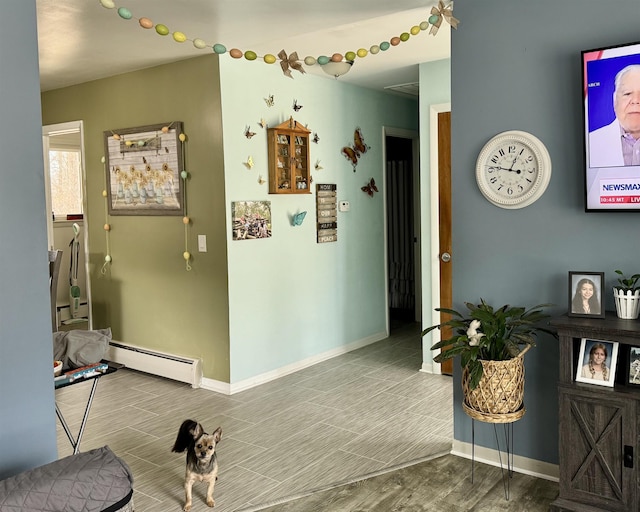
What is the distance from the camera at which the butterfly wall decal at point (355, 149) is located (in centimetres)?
554

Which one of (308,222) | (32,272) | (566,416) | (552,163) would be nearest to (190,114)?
(308,222)

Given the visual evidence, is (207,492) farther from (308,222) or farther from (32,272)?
(308,222)

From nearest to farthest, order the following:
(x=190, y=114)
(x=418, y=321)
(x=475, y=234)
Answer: (x=475, y=234) < (x=190, y=114) < (x=418, y=321)

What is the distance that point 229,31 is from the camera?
12.5 feet

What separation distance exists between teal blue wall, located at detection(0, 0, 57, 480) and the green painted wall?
2023 millimetres

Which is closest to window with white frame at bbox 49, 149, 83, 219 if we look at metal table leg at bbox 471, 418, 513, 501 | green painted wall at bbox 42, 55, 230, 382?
green painted wall at bbox 42, 55, 230, 382

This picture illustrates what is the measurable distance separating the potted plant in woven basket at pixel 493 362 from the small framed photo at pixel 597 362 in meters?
0.23

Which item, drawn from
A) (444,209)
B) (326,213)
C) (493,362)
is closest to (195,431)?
(493,362)

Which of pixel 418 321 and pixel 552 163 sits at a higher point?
pixel 552 163

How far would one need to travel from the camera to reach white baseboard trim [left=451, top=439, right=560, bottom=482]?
9.93 feet

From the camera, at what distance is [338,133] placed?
17.8ft

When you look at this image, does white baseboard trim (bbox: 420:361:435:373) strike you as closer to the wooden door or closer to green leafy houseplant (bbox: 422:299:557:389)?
the wooden door

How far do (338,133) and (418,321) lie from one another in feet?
8.21

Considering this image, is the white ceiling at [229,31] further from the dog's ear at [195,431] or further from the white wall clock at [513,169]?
the dog's ear at [195,431]
